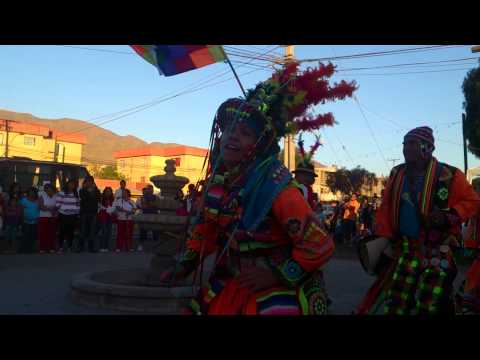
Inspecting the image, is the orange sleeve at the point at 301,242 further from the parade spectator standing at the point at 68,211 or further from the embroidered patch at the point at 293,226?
the parade spectator standing at the point at 68,211

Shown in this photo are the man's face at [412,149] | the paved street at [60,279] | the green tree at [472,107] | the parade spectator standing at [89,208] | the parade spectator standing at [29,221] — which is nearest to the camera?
the man's face at [412,149]

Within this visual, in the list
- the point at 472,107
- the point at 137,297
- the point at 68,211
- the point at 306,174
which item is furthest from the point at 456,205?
the point at 472,107

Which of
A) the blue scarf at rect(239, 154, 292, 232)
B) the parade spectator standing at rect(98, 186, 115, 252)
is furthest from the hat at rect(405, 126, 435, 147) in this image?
the parade spectator standing at rect(98, 186, 115, 252)

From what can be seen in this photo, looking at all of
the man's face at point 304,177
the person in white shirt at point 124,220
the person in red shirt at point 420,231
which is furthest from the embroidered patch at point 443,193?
the person in white shirt at point 124,220

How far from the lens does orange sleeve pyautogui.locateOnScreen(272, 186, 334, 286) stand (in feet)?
7.05

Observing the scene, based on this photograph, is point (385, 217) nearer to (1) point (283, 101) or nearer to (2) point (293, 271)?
(1) point (283, 101)

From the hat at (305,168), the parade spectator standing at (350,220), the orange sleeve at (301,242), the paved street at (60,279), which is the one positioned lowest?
the paved street at (60,279)

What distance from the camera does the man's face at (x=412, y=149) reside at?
3660 mm

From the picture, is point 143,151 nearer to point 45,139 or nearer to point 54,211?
point 45,139

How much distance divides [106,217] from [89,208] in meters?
1.11

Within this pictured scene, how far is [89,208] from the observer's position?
1207 centimetres

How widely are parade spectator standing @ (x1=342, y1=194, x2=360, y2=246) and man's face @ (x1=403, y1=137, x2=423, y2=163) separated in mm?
13319

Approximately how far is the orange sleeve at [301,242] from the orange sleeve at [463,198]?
1733 millimetres
